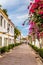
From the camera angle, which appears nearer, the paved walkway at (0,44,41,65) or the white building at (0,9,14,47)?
the paved walkway at (0,44,41,65)

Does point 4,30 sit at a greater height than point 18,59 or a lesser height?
greater

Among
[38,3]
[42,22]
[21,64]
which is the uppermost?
[38,3]

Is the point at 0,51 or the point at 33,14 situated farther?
the point at 0,51

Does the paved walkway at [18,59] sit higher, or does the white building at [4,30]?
the white building at [4,30]

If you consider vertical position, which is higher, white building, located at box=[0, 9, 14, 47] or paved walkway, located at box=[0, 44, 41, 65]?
white building, located at box=[0, 9, 14, 47]

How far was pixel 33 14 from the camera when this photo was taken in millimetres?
15516

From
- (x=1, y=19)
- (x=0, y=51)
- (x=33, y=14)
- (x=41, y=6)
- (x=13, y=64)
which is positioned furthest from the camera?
(x=1, y=19)

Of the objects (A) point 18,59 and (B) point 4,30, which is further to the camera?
(B) point 4,30

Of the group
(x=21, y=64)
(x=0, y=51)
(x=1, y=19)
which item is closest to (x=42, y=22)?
(x=21, y=64)

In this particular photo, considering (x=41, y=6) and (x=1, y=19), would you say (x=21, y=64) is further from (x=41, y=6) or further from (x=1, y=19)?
(x=1, y=19)

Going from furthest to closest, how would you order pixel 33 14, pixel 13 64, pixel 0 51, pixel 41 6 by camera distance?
pixel 0 51, pixel 13 64, pixel 33 14, pixel 41 6

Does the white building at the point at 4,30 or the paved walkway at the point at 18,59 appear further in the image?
the white building at the point at 4,30

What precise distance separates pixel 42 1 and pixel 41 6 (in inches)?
14.4

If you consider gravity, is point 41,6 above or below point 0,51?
above
